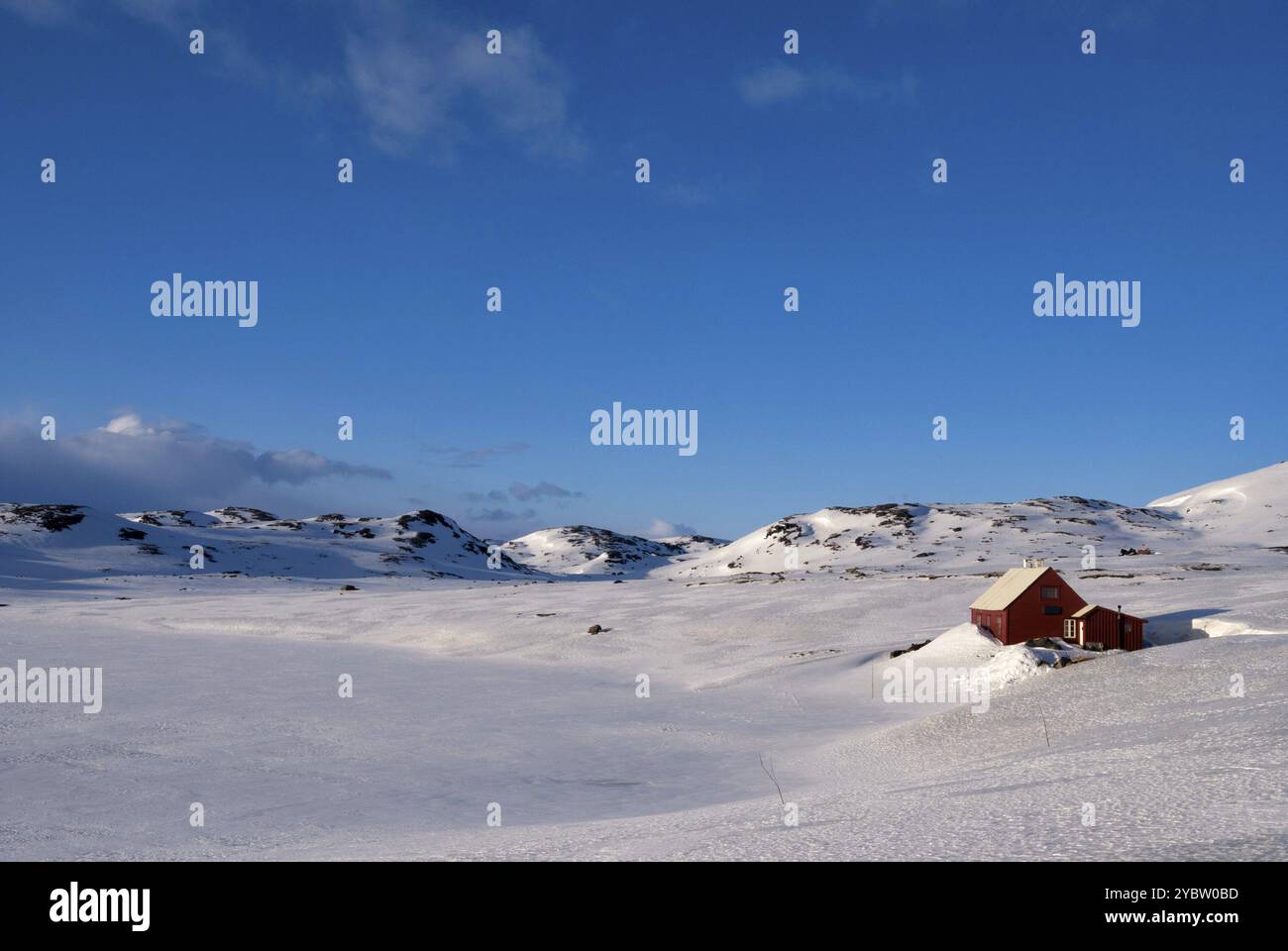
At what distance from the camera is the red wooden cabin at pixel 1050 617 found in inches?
1261

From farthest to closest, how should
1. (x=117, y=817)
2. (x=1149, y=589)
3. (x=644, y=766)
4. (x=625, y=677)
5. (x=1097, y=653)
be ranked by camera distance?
(x=1149, y=589), (x=625, y=677), (x=1097, y=653), (x=644, y=766), (x=117, y=817)

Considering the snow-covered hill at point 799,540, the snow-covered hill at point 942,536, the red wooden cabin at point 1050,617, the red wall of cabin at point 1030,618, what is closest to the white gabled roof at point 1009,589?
the red wooden cabin at point 1050,617

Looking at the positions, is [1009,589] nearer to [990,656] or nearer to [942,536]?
[990,656]

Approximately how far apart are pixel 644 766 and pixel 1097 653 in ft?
53.1

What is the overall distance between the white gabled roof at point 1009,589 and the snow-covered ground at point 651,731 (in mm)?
1486

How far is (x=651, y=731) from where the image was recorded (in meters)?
25.9

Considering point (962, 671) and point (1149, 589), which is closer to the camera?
point (962, 671)

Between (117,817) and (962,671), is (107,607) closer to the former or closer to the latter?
(117,817)

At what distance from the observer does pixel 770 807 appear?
1387 cm

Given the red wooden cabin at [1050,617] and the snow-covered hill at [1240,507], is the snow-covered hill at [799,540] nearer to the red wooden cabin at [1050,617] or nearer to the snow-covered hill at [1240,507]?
the snow-covered hill at [1240,507]

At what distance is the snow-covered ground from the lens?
11148 mm

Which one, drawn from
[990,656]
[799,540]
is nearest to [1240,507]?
[799,540]

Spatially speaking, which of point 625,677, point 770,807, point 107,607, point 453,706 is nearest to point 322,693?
point 453,706

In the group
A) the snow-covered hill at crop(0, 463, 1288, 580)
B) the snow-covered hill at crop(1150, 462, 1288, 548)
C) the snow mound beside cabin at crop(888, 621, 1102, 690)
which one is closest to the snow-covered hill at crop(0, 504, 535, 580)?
the snow-covered hill at crop(0, 463, 1288, 580)
